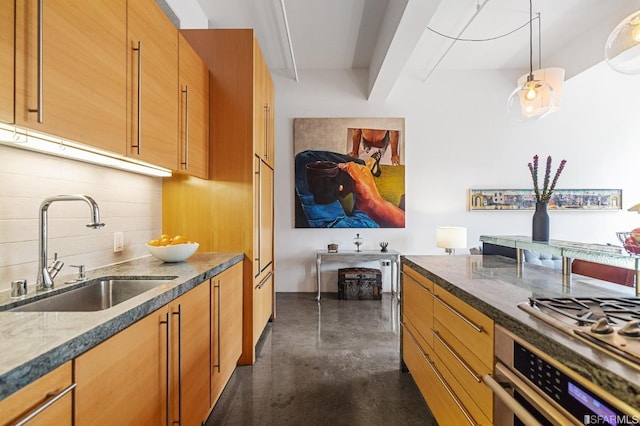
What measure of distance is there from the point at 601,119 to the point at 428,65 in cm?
275

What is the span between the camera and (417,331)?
195cm

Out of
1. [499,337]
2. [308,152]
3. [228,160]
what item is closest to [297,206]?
[308,152]

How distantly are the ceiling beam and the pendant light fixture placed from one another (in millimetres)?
1017

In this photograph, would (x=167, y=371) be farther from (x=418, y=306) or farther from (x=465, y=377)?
(x=418, y=306)

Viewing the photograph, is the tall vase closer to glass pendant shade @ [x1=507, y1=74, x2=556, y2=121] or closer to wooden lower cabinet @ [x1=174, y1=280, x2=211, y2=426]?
glass pendant shade @ [x1=507, y1=74, x2=556, y2=121]

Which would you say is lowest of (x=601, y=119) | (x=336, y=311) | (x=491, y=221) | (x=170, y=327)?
(x=336, y=311)

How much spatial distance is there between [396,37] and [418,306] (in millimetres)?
2454

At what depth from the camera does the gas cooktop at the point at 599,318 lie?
2.41 feet

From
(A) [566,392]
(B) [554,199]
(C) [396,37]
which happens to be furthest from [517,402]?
(B) [554,199]

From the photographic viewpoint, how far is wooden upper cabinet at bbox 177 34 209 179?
1.98 m

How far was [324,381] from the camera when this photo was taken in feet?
7.30

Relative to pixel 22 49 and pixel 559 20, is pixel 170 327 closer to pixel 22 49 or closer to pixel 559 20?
pixel 22 49

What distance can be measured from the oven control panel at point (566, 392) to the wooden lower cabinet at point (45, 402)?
1.21 meters

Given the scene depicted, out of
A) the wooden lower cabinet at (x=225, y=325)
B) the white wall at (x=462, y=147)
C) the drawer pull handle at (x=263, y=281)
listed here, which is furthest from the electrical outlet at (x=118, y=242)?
the white wall at (x=462, y=147)
